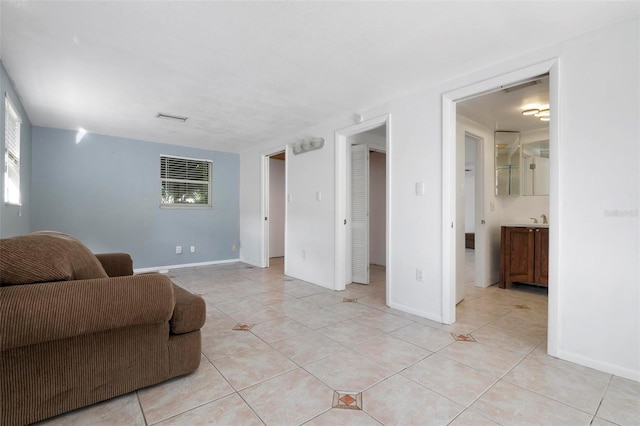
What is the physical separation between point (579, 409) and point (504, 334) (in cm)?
98

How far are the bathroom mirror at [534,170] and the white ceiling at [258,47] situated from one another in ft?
8.30

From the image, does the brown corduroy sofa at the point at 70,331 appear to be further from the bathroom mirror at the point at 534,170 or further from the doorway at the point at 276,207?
the doorway at the point at 276,207

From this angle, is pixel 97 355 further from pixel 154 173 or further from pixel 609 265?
pixel 154 173

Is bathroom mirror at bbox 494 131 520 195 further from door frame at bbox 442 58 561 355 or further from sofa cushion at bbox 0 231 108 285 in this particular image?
sofa cushion at bbox 0 231 108 285

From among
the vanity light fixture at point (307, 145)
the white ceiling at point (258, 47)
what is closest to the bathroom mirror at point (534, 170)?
the white ceiling at point (258, 47)

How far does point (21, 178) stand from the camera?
3.58 m

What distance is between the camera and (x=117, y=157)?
4.89 meters

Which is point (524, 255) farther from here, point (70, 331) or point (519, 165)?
point (70, 331)

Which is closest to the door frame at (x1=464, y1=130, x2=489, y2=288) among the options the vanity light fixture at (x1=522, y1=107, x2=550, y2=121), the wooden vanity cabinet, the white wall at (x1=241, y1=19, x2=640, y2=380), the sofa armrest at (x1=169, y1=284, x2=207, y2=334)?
the wooden vanity cabinet

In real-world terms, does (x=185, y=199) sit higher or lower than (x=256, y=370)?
higher

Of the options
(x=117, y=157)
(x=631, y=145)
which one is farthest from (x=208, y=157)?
(x=631, y=145)

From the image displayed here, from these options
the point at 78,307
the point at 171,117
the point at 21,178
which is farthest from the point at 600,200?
the point at 21,178

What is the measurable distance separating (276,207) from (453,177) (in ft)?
15.0

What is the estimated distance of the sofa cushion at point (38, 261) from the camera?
130cm
